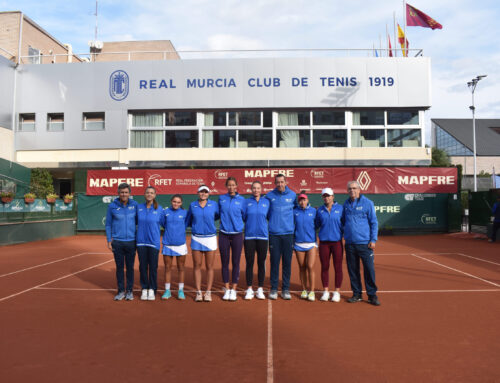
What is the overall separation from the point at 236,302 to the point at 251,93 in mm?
17845

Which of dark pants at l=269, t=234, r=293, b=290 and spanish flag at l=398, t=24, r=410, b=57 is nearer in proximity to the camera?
dark pants at l=269, t=234, r=293, b=290

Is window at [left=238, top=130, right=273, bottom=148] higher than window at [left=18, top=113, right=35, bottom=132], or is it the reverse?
window at [left=18, top=113, right=35, bottom=132]

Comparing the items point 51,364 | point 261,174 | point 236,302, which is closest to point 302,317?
point 236,302

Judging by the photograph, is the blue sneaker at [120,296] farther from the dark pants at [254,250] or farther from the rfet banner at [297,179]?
the rfet banner at [297,179]

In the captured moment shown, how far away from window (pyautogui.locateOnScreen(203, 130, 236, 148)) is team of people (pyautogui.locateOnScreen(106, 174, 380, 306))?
1677 cm

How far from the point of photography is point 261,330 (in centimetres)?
442

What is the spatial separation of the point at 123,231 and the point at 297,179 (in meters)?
12.1

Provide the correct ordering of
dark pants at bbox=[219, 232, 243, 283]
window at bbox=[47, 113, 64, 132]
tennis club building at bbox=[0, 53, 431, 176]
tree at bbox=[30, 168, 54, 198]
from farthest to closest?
window at bbox=[47, 113, 64, 132] < tennis club building at bbox=[0, 53, 431, 176] < tree at bbox=[30, 168, 54, 198] < dark pants at bbox=[219, 232, 243, 283]

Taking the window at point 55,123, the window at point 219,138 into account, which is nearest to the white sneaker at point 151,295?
the window at point 219,138

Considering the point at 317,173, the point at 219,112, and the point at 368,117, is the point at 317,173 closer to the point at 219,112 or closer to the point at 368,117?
the point at 368,117

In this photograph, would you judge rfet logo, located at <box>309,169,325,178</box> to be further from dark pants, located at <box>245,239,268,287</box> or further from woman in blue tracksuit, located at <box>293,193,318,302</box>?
dark pants, located at <box>245,239,268,287</box>

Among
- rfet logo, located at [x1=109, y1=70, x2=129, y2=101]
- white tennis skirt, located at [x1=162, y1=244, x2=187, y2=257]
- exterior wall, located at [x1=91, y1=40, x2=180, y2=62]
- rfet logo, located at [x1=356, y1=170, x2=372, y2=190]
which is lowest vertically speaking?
white tennis skirt, located at [x1=162, y1=244, x2=187, y2=257]

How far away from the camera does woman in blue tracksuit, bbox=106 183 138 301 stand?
578 centimetres

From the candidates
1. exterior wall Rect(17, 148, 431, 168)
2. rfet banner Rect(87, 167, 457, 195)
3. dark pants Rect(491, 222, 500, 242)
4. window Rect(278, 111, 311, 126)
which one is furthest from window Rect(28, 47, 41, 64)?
dark pants Rect(491, 222, 500, 242)
